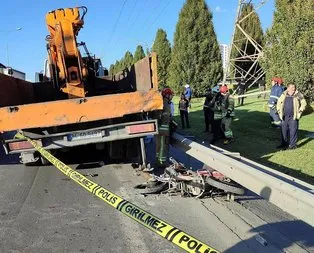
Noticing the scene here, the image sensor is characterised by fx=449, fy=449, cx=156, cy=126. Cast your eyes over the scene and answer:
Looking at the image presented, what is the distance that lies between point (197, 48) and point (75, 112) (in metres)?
26.2

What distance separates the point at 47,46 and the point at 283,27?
8.18m

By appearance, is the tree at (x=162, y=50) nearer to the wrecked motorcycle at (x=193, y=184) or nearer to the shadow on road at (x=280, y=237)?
the wrecked motorcycle at (x=193, y=184)

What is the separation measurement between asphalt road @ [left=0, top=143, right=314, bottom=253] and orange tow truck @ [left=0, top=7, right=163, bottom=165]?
0.89 meters

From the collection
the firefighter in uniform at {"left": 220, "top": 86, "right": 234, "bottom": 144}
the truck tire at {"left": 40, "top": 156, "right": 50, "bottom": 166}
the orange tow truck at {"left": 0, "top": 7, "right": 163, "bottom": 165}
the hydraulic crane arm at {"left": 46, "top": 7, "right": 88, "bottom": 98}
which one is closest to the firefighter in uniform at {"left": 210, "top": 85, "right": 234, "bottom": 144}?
the firefighter in uniform at {"left": 220, "top": 86, "right": 234, "bottom": 144}

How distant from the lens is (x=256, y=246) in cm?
468

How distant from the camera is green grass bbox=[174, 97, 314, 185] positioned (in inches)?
343

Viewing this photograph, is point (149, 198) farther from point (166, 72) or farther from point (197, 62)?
point (166, 72)

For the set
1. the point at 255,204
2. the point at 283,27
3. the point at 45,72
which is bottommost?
the point at 255,204

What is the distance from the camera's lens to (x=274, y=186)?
503cm

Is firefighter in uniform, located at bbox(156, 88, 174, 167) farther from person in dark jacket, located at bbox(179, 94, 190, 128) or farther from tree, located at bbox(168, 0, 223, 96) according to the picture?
tree, located at bbox(168, 0, 223, 96)

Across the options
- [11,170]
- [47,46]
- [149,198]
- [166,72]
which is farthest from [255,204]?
[166,72]

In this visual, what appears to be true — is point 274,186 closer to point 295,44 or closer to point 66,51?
point 66,51

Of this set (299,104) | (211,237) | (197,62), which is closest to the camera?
(211,237)

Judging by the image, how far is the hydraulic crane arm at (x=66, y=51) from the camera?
9852 millimetres
